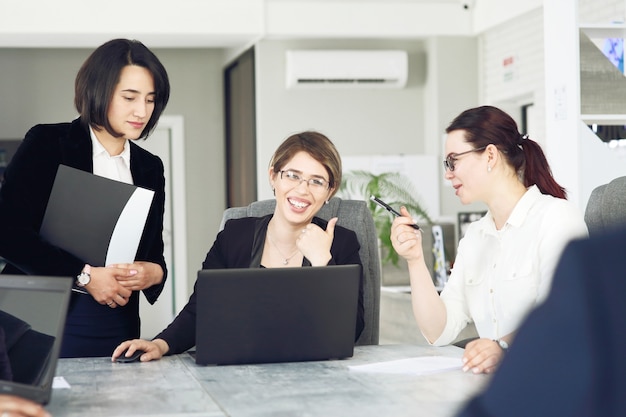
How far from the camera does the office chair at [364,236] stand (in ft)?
8.79

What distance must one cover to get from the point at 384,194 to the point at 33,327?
5.85 metres

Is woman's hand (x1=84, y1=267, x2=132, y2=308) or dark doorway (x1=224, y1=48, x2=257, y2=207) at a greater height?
dark doorway (x1=224, y1=48, x2=257, y2=207)

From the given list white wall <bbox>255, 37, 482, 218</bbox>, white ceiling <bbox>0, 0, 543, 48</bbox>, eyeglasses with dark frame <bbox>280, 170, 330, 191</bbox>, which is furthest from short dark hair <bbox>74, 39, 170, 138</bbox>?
white wall <bbox>255, 37, 482, 218</bbox>

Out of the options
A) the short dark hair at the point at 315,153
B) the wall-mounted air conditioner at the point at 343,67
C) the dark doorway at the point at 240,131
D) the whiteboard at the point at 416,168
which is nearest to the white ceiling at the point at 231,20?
the wall-mounted air conditioner at the point at 343,67

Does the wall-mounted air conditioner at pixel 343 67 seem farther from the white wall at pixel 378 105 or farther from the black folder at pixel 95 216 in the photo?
the black folder at pixel 95 216

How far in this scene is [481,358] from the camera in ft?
6.13

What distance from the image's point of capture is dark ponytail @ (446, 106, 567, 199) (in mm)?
2518

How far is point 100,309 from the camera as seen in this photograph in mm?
2383

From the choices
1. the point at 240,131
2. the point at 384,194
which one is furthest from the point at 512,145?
Result: the point at 240,131

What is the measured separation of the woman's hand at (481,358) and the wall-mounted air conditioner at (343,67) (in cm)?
585

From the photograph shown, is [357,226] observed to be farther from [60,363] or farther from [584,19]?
[584,19]

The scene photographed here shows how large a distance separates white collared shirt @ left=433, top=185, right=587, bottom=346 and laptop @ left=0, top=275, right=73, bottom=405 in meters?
1.21

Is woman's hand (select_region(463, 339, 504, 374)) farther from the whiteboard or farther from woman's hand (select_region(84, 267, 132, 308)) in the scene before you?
the whiteboard

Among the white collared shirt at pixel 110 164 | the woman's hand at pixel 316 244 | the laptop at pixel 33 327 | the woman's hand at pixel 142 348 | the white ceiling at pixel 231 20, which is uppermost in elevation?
the white ceiling at pixel 231 20
